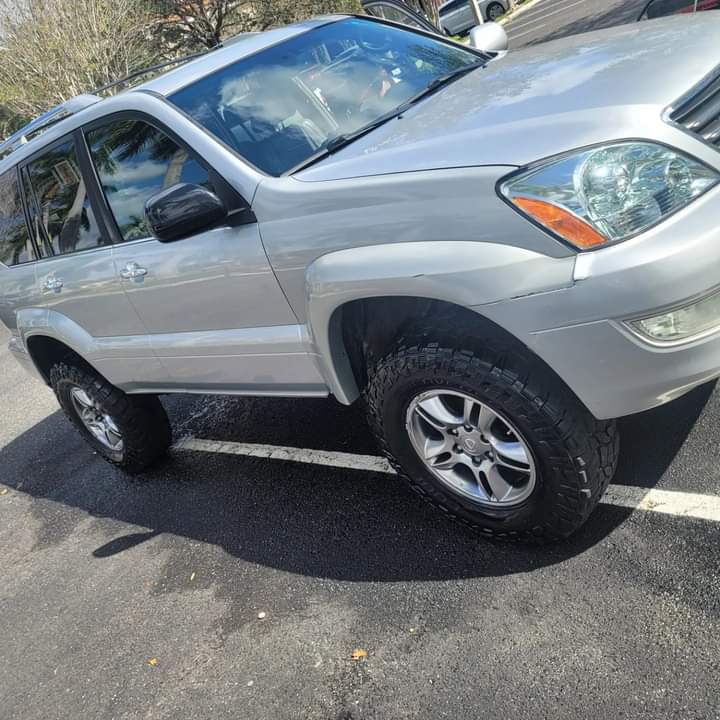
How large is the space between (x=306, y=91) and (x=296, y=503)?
198 cm

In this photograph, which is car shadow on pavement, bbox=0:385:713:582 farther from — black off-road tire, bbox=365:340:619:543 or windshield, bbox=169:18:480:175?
windshield, bbox=169:18:480:175

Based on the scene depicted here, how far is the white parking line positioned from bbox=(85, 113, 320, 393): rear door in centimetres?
72

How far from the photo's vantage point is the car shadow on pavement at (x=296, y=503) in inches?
117

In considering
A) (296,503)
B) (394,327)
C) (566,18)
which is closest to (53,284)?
(296,503)

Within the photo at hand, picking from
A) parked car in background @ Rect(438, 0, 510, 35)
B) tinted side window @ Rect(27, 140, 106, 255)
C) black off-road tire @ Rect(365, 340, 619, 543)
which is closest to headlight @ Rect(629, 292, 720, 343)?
black off-road tire @ Rect(365, 340, 619, 543)

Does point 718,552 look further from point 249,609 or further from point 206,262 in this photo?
point 206,262

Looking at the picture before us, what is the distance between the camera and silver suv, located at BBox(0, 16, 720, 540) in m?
2.14

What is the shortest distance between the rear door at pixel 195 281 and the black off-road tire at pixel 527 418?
0.50 metres

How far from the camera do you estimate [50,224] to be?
4.05 metres

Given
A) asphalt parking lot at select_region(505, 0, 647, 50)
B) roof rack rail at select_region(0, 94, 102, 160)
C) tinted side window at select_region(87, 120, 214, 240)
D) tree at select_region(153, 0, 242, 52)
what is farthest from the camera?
tree at select_region(153, 0, 242, 52)

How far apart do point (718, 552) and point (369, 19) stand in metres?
3.14

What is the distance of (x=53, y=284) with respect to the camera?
159 inches

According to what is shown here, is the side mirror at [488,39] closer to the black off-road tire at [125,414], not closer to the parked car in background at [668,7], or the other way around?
the parked car in background at [668,7]

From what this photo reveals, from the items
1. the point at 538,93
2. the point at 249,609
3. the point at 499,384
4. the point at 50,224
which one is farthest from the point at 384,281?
the point at 50,224
